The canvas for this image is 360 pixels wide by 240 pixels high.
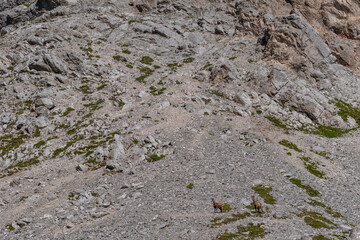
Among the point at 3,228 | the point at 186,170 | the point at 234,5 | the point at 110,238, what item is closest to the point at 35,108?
the point at 3,228

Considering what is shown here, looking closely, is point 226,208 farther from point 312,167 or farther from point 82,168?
point 82,168

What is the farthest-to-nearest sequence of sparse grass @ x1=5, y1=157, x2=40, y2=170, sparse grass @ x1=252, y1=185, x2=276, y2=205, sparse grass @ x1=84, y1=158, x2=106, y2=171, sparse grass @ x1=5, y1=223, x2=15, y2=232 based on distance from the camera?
1. sparse grass @ x1=5, y1=157, x2=40, y2=170
2. sparse grass @ x1=84, y1=158, x2=106, y2=171
3. sparse grass @ x1=252, y1=185, x2=276, y2=205
4. sparse grass @ x1=5, y1=223, x2=15, y2=232

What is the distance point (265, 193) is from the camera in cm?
2698

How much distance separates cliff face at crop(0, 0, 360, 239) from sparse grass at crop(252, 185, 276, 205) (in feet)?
0.61

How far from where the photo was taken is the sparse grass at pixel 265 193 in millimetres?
25672

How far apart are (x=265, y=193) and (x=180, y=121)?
17.5 meters

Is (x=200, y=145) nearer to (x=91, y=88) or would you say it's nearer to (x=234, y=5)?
→ (x=91, y=88)

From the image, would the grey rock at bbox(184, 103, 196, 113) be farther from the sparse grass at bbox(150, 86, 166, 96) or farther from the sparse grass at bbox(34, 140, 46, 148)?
the sparse grass at bbox(34, 140, 46, 148)

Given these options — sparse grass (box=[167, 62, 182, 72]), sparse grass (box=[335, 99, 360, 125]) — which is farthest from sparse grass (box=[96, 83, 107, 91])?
sparse grass (box=[335, 99, 360, 125])

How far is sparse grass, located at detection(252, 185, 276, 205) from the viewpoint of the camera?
25672 millimetres

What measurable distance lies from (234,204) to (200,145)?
11933mm

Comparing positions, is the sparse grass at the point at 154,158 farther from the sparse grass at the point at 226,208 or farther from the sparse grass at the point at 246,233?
the sparse grass at the point at 246,233

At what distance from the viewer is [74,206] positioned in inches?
1062

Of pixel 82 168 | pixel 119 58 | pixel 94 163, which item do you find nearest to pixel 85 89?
pixel 119 58
